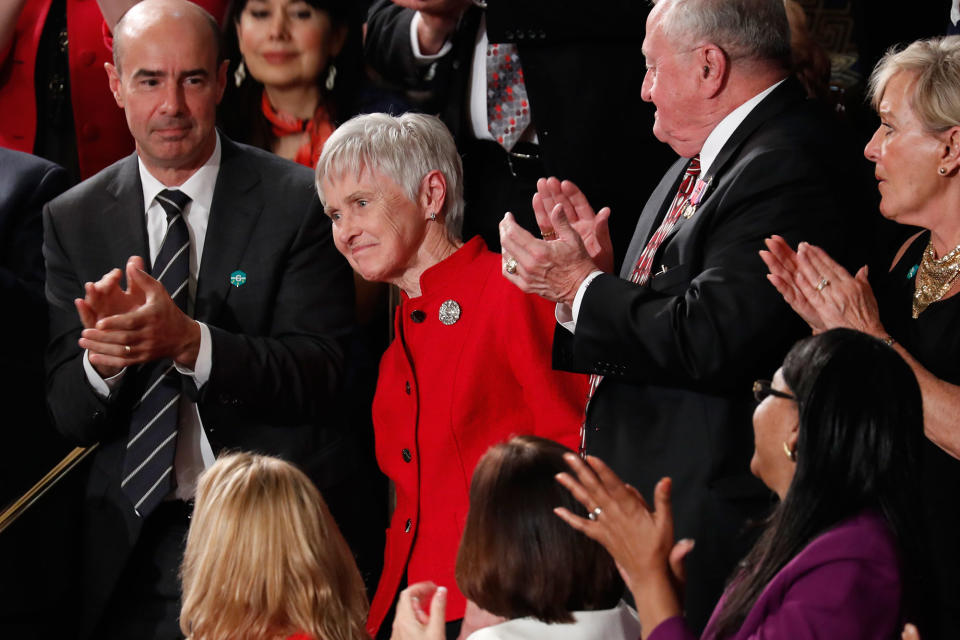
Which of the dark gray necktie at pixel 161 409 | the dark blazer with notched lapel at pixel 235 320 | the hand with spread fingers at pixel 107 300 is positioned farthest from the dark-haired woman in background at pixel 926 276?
the dark gray necktie at pixel 161 409

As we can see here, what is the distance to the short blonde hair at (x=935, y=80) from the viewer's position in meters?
2.71

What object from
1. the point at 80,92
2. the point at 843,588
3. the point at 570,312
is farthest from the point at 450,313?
the point at 80,92

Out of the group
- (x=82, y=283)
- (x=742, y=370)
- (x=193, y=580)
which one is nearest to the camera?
(x=193, y=580)

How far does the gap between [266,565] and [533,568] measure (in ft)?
1.91

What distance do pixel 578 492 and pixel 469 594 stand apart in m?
0.28

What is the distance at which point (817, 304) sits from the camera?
8.40 feet

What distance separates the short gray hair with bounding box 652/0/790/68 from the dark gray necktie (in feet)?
4.78

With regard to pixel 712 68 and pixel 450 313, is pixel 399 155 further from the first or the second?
pixel 712 68

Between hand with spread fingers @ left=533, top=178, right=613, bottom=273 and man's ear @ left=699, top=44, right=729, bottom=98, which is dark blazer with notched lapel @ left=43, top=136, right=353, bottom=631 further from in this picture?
man's ear @ left=699, top=44, right=729, bottom=98

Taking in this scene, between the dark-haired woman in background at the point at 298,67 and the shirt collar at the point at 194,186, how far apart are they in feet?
2.29

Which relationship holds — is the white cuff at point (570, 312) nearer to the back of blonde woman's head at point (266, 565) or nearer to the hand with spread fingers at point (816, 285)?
the hand with spread fingers at point (816, 285)

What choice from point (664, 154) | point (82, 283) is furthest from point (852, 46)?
point (82, 283)

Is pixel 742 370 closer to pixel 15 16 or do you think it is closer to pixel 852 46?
pixel 852 46

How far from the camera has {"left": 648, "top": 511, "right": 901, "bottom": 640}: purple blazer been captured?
195 cm
